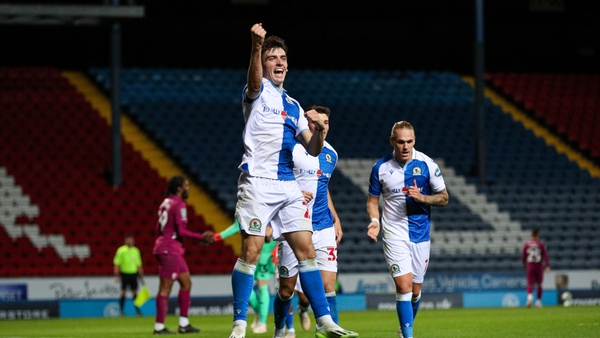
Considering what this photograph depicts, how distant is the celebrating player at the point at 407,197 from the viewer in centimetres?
1120

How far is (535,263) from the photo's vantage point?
25.2 metres

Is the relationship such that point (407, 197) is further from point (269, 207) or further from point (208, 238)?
point (269, 207)

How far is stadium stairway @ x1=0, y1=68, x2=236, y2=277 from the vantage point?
25.0 metres

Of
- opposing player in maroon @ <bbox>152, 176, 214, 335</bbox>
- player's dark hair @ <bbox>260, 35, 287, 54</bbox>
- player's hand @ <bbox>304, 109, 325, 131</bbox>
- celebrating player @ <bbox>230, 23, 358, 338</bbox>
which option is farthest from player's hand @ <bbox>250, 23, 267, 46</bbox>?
opposing player in maroon @ <bbox>152, 176, 214, 335</bbox>

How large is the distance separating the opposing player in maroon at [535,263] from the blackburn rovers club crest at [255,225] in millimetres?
17794

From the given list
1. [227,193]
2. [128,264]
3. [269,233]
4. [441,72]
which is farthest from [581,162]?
[269,233]

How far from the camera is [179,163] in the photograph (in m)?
29.9

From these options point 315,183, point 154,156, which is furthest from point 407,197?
point 154,156

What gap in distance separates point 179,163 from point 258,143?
70.1ft

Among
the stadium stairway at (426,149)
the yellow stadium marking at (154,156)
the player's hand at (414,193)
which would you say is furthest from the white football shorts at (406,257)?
the yellow stadium marking at (154,156)

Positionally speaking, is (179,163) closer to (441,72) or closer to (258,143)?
(441,72)

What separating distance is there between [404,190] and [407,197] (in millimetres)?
94

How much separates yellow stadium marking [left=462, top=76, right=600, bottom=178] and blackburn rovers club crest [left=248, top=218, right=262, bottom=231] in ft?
86.6

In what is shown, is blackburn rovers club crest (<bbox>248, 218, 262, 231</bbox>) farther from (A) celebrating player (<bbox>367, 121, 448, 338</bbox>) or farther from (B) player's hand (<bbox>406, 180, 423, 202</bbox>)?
(B) player's hand (<bbox>406, 180, 423, 202</bbox>)
